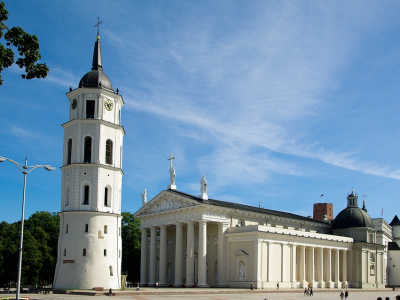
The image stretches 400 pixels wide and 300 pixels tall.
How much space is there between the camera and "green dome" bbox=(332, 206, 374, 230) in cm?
8662

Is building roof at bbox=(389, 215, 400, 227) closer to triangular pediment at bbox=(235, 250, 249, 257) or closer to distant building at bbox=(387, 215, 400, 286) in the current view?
distant building at bbox=(387, 215, 400, 286)

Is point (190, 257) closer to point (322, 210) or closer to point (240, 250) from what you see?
point (240, 250)

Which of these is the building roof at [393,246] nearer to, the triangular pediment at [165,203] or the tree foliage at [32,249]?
the triangular pediment at [165,203]

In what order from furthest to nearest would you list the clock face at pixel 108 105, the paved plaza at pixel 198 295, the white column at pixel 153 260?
the white column at pixel 153 260 → the clock face at pixel 108 105 → the paved plaza at pixel 198 295

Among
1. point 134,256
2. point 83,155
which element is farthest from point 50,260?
point 83,155

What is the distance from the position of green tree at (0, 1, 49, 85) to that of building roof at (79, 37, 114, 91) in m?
34.9

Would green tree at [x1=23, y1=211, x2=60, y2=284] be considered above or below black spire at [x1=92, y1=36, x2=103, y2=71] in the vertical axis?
below

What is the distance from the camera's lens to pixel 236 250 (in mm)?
66000

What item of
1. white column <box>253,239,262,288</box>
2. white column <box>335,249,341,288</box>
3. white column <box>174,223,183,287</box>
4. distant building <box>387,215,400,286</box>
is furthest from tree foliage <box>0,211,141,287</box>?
distant building <box>387,215,400,286</box>

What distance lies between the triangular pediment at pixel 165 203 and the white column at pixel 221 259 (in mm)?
4989

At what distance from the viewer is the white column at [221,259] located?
2574 inches

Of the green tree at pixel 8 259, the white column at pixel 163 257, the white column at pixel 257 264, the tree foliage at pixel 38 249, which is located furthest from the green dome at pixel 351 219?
the green tree at pixel 8 259

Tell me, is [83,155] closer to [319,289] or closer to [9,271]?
[9,271]

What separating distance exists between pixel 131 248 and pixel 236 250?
31.3 m
